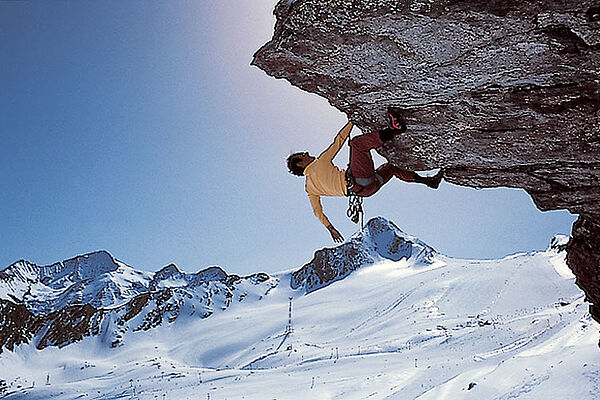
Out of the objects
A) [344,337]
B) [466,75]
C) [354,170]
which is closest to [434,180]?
[354,170]

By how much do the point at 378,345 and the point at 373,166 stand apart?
1326 inches

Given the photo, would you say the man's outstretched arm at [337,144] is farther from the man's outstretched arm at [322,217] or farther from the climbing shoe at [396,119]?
the man's outstretched arm at [322,217]

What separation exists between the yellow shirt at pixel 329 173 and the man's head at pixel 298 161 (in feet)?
0.34

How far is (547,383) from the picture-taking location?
33.7 ft

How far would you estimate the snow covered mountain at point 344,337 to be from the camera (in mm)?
15875

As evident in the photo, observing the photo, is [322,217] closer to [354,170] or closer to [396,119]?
[354,170]

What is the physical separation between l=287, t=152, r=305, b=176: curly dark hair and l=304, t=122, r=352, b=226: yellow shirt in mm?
120

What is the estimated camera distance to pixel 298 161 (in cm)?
586

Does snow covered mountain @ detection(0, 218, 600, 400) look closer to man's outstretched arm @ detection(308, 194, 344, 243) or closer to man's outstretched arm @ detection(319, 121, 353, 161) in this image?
man's outstretched arm @ detection(308, 194, 344, 243)

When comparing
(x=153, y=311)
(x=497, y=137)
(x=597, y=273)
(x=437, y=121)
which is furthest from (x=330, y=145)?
(x=153, y=311)

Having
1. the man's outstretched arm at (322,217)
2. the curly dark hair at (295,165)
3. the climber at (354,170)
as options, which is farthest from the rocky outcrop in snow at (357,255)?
the curly dark hair at (295,165)

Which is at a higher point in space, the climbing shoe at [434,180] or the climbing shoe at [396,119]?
the climbing shoe at [396,119]

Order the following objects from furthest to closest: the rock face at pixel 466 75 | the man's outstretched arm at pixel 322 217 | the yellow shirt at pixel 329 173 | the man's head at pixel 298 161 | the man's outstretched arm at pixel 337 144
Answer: the man's outstretched arm at pixel 322 217, the man's head at pixel 298 161, the yellow shirt at pixel 329 173, the man's outstretched arm at pixel 337 144, the rock face at pixel 466 75

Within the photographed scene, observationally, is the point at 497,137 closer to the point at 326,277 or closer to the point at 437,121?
the point at 437,121
